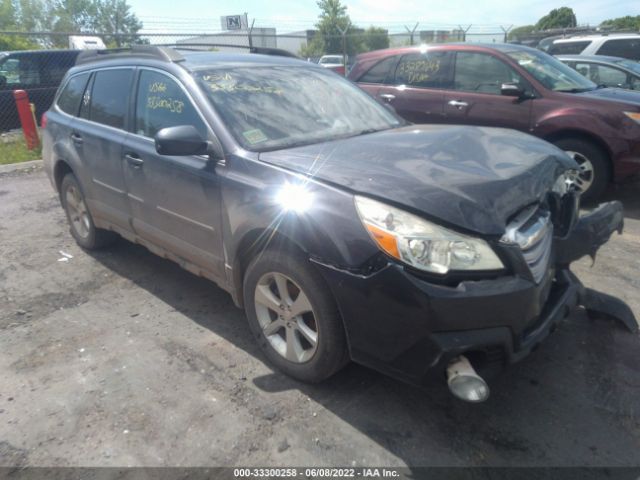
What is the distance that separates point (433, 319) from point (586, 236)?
1205mm

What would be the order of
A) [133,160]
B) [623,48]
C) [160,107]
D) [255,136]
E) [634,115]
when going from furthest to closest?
[623,48], [634,115], [133,160], [160,107], [255,136]

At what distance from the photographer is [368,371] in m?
2.89

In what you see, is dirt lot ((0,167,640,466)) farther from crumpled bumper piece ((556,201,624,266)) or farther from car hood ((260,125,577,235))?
car hood ((260,125,577,235))

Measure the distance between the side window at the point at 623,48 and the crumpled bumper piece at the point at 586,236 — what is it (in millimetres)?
11129

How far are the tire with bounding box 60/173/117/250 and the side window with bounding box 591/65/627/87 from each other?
8.35m

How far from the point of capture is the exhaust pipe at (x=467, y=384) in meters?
2.11

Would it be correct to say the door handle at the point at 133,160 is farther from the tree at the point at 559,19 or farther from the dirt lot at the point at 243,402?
the tree at the point at 559,19

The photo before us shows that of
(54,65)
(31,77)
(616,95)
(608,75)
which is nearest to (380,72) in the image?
(616,95)

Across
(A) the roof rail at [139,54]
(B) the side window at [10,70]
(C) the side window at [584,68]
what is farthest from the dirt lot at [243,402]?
(B) the side window at [10,70]

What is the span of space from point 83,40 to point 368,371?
19.5 m

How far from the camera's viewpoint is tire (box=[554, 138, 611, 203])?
561cm

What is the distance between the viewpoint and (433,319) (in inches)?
82.9

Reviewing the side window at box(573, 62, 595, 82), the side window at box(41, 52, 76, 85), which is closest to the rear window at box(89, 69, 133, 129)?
the side window at box(573, 62, 595, 82)

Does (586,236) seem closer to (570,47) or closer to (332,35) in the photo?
(570,47)
